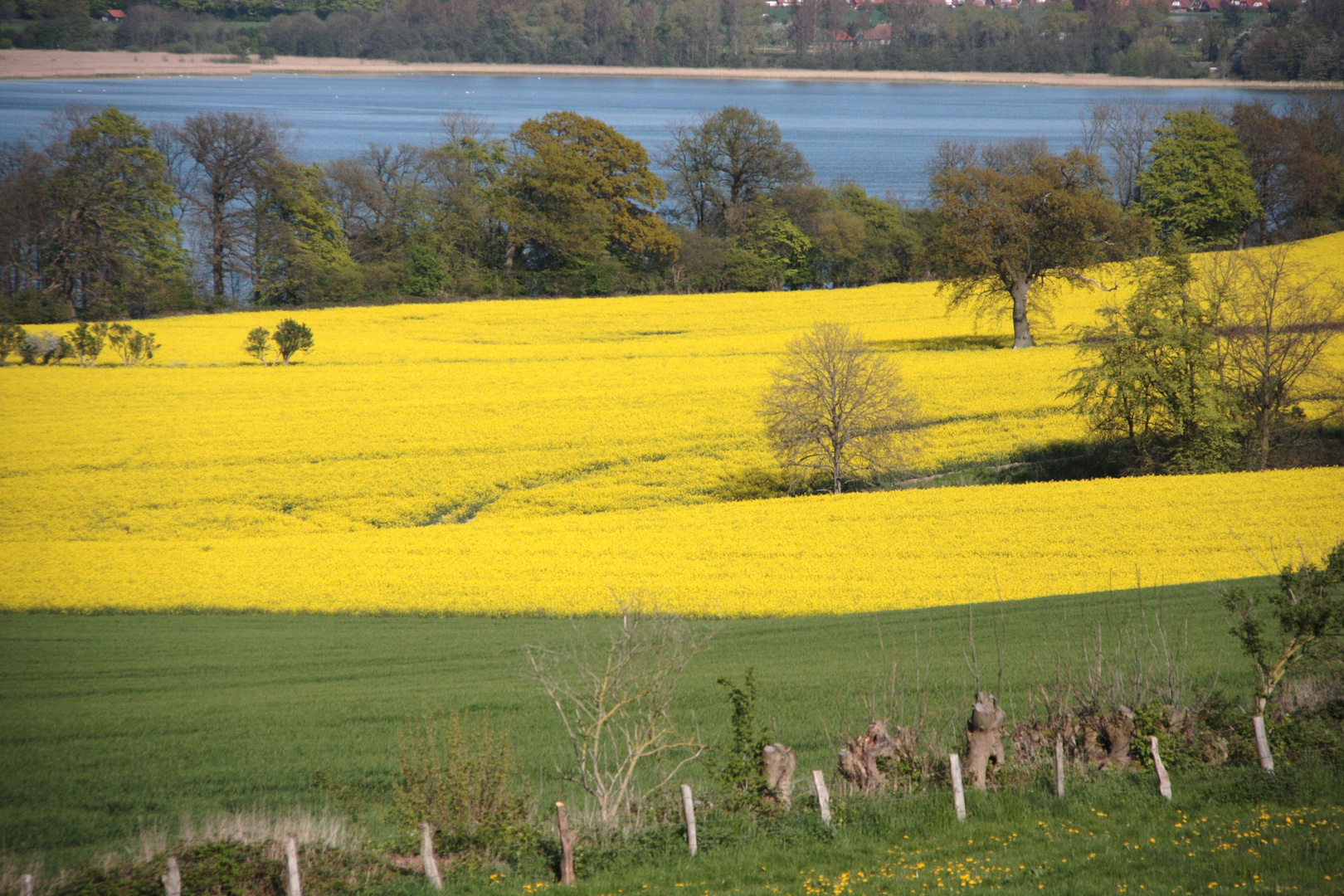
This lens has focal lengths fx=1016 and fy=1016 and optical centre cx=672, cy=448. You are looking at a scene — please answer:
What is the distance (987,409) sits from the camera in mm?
38000

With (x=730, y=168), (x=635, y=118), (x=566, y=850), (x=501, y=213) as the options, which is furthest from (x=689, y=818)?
(x=635, y=118)

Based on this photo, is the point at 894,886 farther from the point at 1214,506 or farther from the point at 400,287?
the point at 400,287

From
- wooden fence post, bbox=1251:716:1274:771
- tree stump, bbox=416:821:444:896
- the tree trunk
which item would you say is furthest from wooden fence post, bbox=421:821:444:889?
the tree trunk

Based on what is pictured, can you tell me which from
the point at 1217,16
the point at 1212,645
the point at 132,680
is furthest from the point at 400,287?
the point at 1217,16

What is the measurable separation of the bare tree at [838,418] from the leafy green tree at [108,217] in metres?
48.3

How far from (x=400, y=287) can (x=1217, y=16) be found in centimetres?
12471

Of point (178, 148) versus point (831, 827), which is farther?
point (178, 148)

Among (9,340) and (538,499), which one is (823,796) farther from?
(9,340)

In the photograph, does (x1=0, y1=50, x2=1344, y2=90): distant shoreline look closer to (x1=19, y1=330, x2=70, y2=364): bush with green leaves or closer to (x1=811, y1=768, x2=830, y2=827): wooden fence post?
(x1=19, y1=330, x2=70, y2=364): bush with green leaves

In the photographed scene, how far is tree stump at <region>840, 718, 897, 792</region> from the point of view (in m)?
12.0

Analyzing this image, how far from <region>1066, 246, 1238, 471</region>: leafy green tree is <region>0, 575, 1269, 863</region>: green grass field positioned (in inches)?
515

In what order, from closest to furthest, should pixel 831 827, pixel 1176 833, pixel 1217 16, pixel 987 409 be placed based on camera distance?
1. pixel 1176 833
2. pixel 831 827
3. pixel 987 409
4. pixel 1217 16

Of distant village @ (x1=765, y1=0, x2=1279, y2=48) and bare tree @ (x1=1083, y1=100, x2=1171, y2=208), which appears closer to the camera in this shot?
bare tree @ (x1=1083, y1=100, x2=1171, y2=208)

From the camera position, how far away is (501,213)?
7025 centimetres
